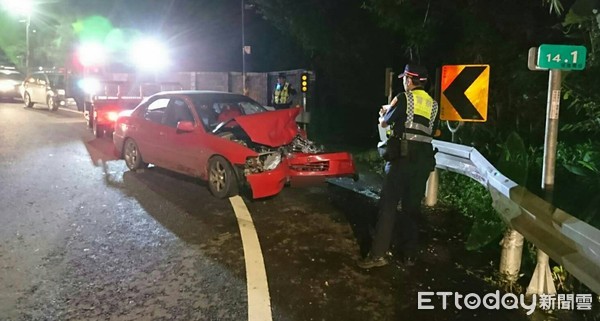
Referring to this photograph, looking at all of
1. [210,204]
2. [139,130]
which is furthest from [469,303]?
[139,130]

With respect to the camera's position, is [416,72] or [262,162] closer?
[416,72]

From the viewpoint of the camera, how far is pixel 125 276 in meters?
4.47

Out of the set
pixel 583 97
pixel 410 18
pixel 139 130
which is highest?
pixel 410 18

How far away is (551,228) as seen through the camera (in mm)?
3459

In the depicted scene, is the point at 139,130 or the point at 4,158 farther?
the point at 4,158

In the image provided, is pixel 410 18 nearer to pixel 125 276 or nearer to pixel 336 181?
pixel 336 181

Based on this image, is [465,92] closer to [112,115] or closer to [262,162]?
[262,162]

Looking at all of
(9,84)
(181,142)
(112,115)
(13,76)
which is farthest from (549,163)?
(13,76)

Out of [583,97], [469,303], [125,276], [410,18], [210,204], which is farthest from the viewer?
[410,18]

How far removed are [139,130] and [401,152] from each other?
557 centimetres

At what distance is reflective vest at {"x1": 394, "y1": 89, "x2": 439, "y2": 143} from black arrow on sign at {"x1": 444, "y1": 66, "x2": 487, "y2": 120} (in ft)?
4.99

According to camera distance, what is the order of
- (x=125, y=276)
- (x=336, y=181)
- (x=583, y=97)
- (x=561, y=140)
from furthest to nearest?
1. (x=336, y=181)
2. (x=561, y=140)
3. (x=583, y=97)
4. (x=125, y=276)

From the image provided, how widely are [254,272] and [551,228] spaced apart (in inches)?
92.7

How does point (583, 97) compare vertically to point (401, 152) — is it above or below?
above
